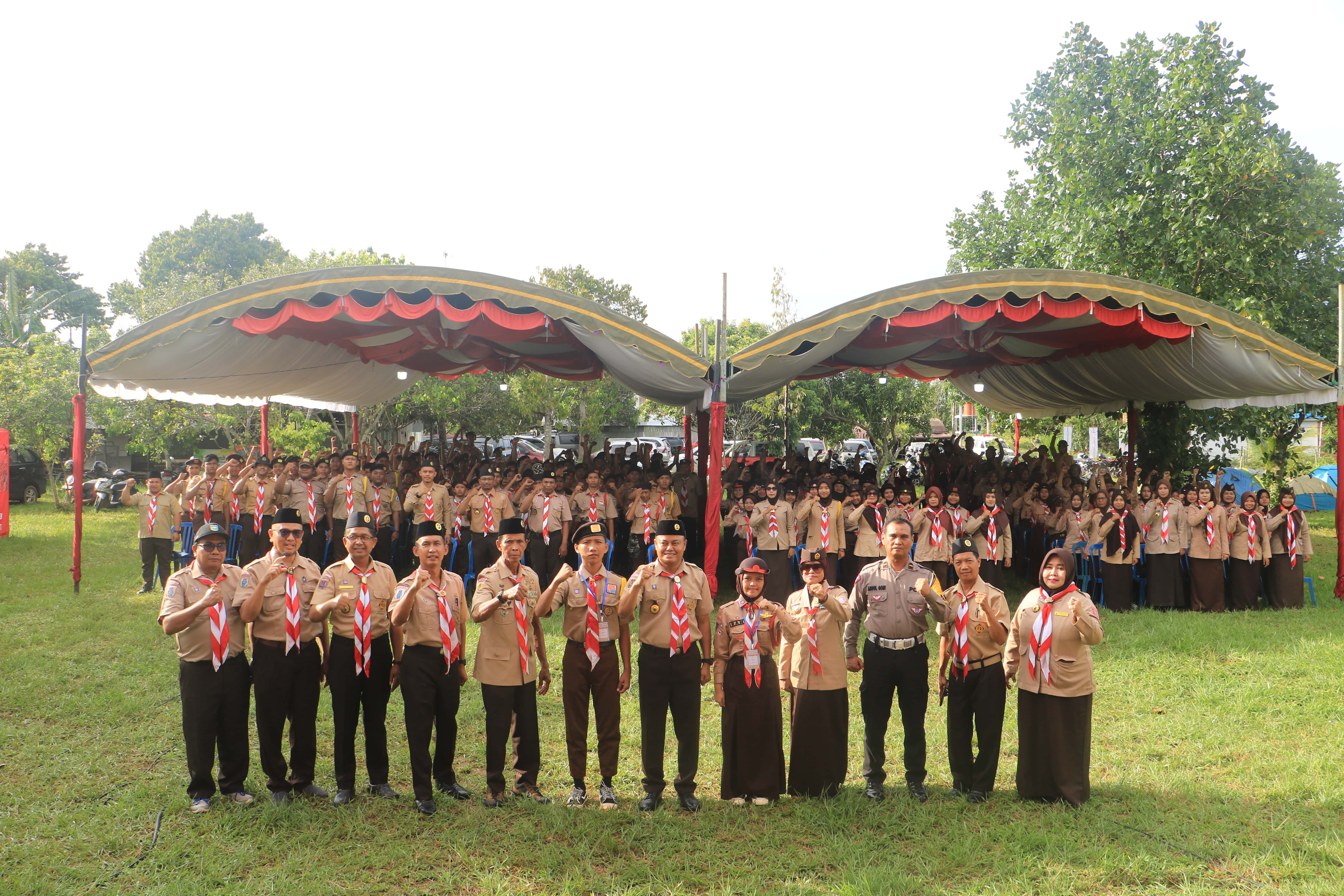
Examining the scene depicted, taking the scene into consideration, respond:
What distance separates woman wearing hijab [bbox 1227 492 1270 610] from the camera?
9836 millimetres

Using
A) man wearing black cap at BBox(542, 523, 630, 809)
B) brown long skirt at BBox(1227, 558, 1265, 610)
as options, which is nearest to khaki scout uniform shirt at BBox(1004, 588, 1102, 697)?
man wearing black cap at BBox(542, 523, 630, 809)

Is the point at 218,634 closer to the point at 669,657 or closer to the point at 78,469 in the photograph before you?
the point at 669,657

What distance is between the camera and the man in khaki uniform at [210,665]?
4.50 m

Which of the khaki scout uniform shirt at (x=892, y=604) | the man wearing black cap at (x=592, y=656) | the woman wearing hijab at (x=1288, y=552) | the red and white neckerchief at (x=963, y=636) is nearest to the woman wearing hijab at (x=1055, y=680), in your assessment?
the red and white neckerchief at (x=963, y=636)

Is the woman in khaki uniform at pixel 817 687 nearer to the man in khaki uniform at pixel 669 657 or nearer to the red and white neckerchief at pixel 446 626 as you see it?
the man in khaki uniform at pixel 669 657

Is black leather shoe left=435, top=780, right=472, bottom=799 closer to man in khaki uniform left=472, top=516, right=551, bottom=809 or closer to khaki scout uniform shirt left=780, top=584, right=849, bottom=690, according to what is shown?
man in khaki uniform left=472, top=516, right=551, bottom=809

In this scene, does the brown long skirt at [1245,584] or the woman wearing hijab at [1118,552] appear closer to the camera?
the woman wearing hijab at [1118,552]

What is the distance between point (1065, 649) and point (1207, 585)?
Answer: 22.6ft

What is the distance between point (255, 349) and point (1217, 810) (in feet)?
40.6

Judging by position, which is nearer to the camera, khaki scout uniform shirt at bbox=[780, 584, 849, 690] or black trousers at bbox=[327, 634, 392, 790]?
black trousers at bbox=[327, 634, 392, 790]

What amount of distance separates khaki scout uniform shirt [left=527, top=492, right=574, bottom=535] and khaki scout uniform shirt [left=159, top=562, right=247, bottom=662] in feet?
18.8

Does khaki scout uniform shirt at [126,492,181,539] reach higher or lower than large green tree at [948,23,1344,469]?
lower

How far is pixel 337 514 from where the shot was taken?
10609mm

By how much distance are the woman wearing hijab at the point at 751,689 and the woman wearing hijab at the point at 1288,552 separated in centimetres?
851
